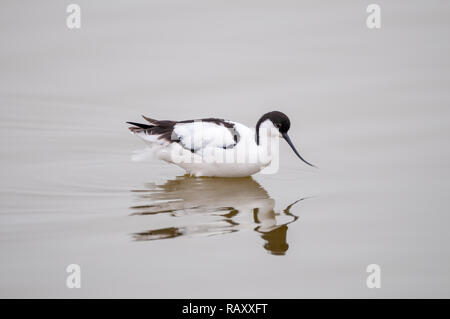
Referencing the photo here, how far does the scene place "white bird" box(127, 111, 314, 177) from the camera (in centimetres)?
841

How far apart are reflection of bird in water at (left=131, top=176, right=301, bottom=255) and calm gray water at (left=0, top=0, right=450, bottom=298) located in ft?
0.09

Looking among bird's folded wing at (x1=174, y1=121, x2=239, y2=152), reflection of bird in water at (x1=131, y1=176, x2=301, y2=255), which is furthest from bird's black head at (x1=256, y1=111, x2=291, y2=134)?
reflection of bird in water at (x1=131, y1=176, x2=301, y2=255)

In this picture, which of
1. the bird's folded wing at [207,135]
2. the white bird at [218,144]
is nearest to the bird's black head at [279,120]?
the white bird at [218,144]

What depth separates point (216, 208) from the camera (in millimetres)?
7727

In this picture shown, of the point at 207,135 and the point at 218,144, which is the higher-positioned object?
the point at 207,135

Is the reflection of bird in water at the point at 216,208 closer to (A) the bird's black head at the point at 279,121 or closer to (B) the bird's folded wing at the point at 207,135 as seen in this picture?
(B) the bird's folded wing at the point at 207,135

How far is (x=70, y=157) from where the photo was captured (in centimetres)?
909

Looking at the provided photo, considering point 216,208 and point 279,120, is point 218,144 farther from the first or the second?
point 216,208

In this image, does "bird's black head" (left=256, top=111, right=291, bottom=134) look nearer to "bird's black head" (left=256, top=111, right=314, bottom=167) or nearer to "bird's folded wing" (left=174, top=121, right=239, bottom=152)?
"bird's black head" (left=256, top=111, right=314, bottom=167)

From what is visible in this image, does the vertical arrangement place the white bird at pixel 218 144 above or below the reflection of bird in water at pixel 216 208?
above

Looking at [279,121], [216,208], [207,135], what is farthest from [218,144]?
[216,208]

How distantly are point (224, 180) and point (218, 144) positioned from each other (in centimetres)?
55

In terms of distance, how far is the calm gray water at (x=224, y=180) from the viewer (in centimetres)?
649

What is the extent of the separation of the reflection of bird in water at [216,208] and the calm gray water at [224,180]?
0.09ft
